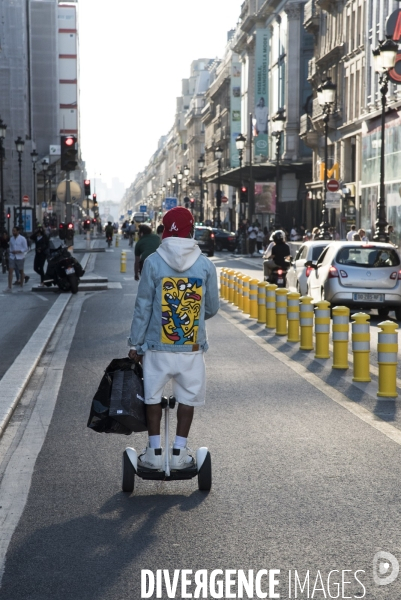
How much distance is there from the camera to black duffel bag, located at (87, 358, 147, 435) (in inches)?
257

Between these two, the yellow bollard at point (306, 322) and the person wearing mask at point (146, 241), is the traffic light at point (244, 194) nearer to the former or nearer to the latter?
the person wearing mask at point (146, 241)

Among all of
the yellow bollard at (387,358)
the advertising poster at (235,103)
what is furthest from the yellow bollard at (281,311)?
the advertising poster at (235,103)

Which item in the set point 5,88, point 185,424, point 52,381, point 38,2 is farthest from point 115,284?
point 38,2

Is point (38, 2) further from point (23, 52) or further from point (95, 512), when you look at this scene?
point (95, 512)

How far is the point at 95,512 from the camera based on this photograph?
624 centimetres

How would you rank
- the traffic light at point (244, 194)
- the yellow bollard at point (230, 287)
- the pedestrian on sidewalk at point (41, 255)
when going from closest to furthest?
the yellow bollard at point (230, 287) → the pedestrian on sidewalk at point (41, 255) → the traffic light at point (244, 194)

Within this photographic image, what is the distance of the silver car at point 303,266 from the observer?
2355cm

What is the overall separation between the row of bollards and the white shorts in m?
4.21

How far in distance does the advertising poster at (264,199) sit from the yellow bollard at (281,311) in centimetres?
4810

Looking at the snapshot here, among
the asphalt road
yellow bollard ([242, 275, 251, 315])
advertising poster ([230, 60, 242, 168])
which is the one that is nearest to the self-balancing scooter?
the asphalt road

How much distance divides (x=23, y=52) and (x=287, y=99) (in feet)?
77.2

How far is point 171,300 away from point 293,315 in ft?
32.1

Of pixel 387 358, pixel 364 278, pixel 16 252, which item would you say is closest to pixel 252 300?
pixel 364 278

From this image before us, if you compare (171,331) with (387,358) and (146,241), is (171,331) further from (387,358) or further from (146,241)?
(146,241)
